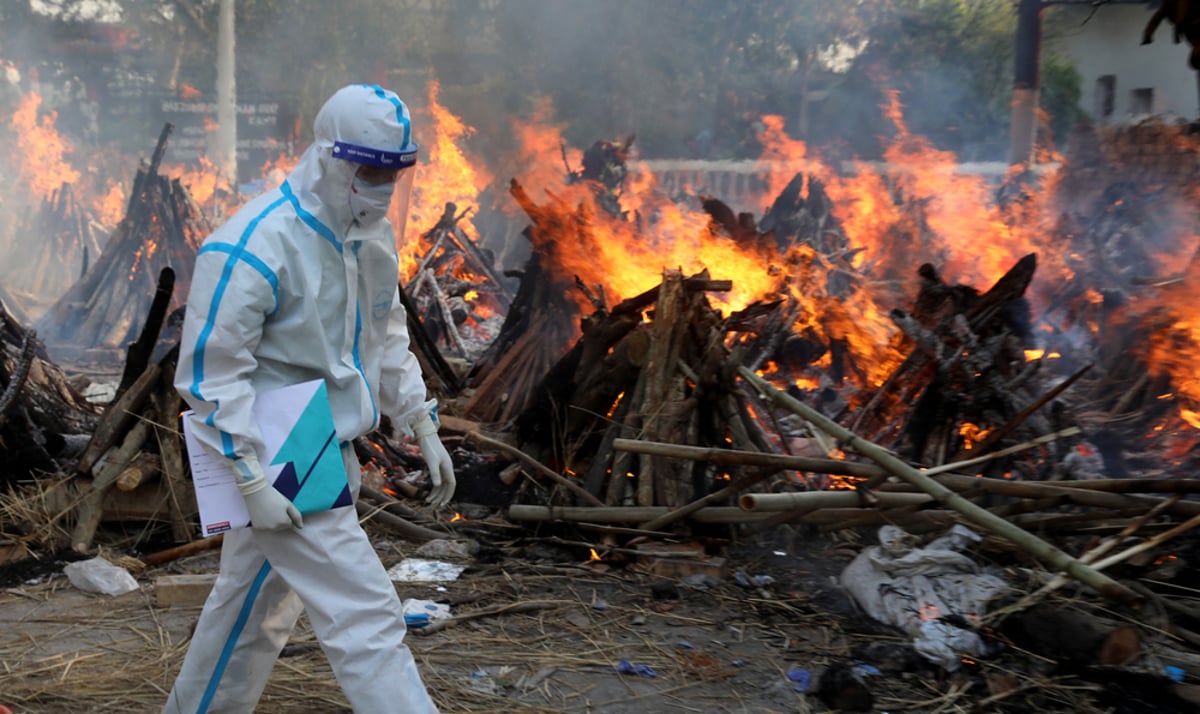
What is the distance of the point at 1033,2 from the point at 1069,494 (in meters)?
13.4

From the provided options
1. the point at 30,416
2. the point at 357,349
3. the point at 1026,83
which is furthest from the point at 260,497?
the point at 1026,83

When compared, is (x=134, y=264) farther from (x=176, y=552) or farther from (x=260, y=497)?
(x=260, y=497)

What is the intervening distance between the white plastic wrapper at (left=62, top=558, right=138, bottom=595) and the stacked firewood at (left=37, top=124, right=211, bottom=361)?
989cm

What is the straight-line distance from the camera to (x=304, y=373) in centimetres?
290

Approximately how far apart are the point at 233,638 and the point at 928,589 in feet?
9.67

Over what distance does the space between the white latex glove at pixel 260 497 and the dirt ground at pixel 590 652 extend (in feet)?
4.19

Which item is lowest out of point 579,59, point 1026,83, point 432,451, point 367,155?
point 432,451

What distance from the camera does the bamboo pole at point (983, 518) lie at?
3.80 meters

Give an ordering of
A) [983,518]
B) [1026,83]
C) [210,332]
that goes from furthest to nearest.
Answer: [1026,83] < [983,518] < [210,332]

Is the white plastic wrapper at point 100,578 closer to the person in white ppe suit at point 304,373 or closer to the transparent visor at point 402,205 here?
the person in white ppe suit at point 304,373

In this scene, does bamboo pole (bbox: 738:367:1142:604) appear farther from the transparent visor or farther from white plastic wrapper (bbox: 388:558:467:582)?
the transparent visor

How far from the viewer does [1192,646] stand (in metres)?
3.94

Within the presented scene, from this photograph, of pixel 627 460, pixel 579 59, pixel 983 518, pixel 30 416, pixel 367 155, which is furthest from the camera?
pixel 579 59

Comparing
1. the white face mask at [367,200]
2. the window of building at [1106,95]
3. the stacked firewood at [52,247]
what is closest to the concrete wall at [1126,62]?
the window of building at [1106,95]
